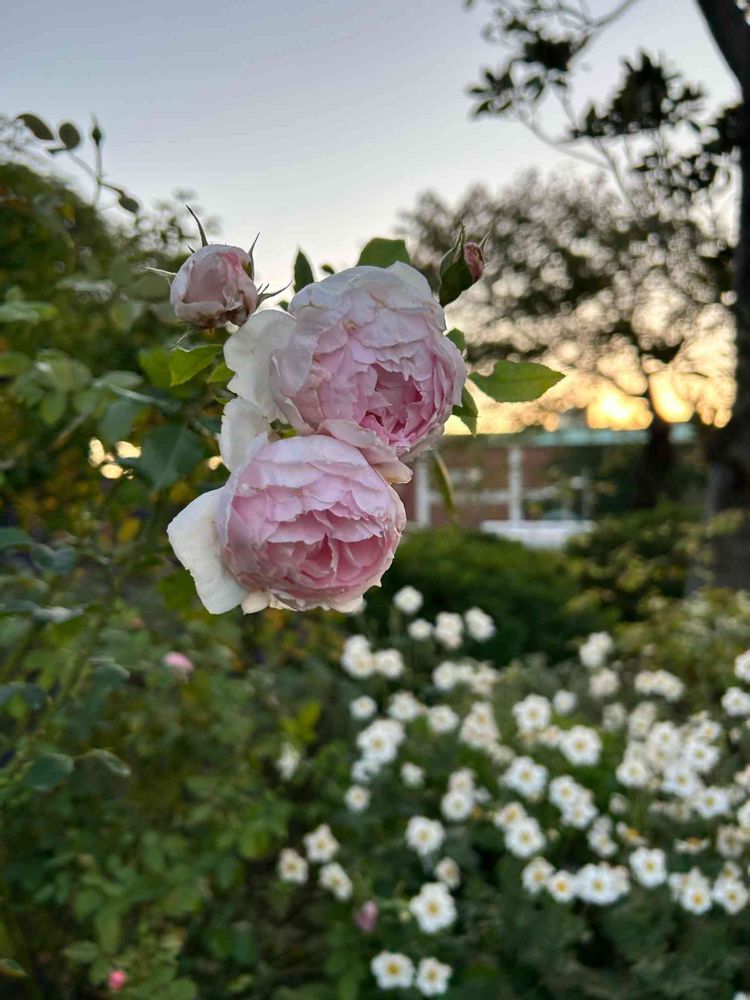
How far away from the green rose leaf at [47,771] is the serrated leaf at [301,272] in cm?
58

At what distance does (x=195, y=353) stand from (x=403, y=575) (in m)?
5.52

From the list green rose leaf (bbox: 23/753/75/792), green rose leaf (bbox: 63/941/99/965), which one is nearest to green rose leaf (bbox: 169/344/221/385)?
green rose leaf (bbox: 23/753/75/792)

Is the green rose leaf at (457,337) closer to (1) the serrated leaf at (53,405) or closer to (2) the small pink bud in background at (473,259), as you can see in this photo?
(2) the small pink bud in background at (473,259)

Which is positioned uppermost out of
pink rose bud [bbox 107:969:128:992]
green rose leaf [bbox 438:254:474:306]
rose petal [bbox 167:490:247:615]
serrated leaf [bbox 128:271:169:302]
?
serrated leaf [bbox 128:271:169:302]

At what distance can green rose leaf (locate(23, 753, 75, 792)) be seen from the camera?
1.04m

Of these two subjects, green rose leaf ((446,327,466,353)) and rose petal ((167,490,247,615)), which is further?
green rose leaf ((446,327,466,353))

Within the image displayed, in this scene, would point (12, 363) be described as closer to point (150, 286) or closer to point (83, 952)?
point (150, 286)

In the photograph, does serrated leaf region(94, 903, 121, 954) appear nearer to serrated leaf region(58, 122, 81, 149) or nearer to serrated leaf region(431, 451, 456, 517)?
serrated leaf region(431, 451, 456, 517)

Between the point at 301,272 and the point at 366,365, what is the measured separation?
0.19 meters

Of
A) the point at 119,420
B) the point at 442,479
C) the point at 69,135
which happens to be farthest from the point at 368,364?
the point at 69,135

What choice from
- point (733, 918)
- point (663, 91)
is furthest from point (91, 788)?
point (663, 91)

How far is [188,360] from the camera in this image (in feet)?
2.31

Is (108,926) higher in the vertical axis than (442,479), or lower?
lower

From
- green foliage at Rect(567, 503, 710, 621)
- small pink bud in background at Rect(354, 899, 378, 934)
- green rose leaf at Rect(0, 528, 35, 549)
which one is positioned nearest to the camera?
green rose leaf at Rect(0, 528, 35, 549)
